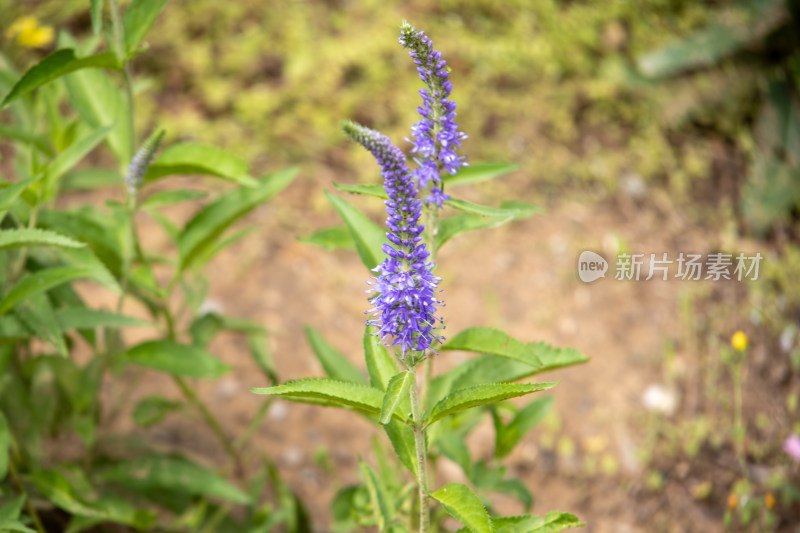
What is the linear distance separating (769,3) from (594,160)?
1.34 meters

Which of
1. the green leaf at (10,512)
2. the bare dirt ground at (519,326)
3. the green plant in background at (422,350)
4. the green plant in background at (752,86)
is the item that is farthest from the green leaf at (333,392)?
the green plant in background at (752,86)

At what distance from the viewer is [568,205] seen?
3.94 meters

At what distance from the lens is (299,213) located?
12.3 feet

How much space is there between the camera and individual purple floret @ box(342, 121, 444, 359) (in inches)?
49.9

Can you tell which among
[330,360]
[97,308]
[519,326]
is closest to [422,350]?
[330,360]

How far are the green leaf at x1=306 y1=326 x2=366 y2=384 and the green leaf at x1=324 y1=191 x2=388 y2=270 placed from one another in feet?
1.48

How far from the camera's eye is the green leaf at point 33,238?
5.13 feet

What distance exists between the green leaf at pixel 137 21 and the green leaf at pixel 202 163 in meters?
0.28

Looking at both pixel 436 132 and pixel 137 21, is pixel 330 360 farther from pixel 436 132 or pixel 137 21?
pixel 137 21

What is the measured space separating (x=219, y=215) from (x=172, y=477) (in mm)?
765

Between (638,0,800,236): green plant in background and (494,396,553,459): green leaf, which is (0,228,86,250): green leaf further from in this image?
(638,0,800,236): green plant in background

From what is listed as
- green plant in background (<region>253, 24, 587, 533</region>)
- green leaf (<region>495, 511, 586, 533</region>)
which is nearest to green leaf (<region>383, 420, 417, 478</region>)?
green plant in background (<region>253, 24, 587, 533</region>)

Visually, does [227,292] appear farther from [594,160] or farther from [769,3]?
[769,3]

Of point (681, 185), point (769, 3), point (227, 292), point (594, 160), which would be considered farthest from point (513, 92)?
point (227, 292)
